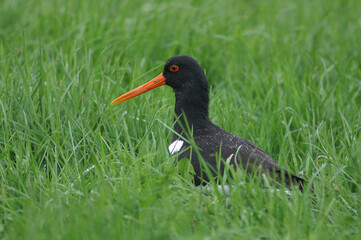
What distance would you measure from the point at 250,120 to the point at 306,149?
543 millimetres

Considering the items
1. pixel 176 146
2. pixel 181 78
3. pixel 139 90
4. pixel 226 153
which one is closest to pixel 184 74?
pixel 181 78

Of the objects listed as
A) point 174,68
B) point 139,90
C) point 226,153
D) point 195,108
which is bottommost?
point 226,153

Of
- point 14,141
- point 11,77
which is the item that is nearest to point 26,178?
point 14,141

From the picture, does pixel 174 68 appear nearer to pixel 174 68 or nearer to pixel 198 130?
pixel 174 68

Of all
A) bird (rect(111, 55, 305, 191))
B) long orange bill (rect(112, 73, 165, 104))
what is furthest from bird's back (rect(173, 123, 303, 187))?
long orange bill (rect(112, 73, 165, 104))

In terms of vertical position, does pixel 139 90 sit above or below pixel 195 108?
above

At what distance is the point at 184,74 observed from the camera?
3998mm

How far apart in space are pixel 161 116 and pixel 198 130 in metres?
0.50

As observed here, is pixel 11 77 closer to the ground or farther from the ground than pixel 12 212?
farther from the ground

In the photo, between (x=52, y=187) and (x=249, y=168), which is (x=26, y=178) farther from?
(x=249, y=168)

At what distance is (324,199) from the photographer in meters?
2.97

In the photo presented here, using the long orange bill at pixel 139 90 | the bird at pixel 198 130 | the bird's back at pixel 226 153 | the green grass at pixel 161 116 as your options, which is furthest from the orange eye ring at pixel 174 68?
the bird's back at pixel 226 153

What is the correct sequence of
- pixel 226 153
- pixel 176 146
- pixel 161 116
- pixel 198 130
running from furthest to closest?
pixel 161 116 → pixel 198 130 → pixel 176 146 → pixel 226 153

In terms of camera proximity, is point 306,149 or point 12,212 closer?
point 12,212
